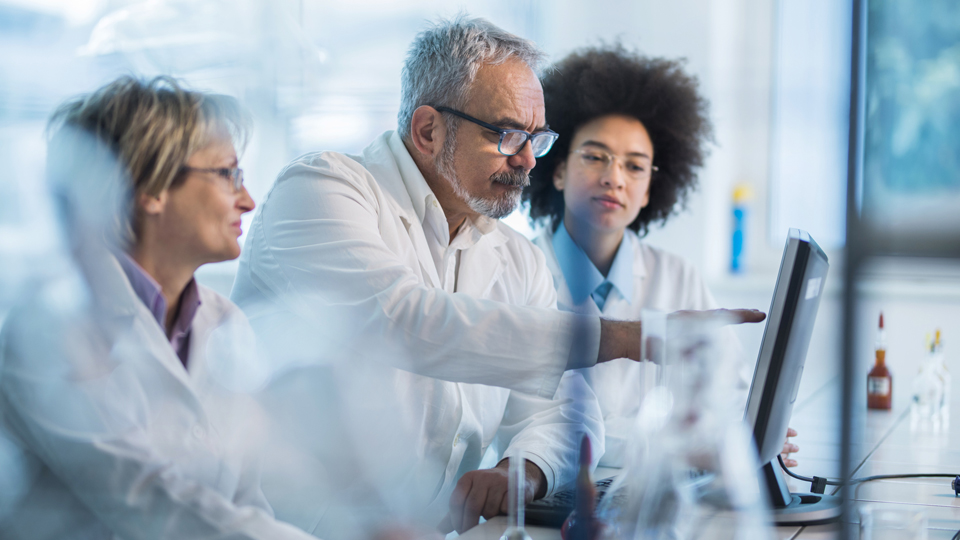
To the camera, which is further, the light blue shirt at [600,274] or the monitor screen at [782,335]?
the light blue shirt at [600,274]

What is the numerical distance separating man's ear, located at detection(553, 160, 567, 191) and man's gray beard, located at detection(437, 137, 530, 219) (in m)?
0.59

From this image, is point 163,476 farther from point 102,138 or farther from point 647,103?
point 647,103

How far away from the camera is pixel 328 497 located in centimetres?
126

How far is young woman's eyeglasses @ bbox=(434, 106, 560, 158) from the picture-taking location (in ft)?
4.42

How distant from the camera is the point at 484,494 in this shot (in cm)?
113

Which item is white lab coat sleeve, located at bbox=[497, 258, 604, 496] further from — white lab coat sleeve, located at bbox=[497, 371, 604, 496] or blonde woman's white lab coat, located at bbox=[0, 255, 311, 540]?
blonde woman's white lab coat, located at bbox=[0, 255, 311, 540]

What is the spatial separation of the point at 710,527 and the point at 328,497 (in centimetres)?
67

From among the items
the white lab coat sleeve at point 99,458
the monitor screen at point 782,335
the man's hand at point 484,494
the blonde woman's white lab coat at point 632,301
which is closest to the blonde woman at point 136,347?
the white lab coat sleeve at point 99,458

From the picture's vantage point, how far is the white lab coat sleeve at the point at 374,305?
1073 millimetres

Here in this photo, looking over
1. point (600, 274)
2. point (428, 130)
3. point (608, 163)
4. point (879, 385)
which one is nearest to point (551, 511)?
point (428, 130)

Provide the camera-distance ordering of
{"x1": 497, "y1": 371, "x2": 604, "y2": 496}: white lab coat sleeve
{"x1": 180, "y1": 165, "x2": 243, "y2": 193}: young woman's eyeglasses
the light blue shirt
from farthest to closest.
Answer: the light blue shirt → {"x1": 497, "y1": 371, "x2": 604, "y2": 496}: white lab coat sleeve → {"x1": 180, "y1": 165, "x2": 243, "y2": 193}: young woman's eyeglasses

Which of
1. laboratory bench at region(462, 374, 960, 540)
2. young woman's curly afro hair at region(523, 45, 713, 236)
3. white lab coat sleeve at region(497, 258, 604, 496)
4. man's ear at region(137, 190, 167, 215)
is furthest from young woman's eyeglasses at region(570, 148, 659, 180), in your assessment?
man's ear at region(137, 190, 167, 215)

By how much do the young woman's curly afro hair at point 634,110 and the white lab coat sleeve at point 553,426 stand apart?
0.49 metres

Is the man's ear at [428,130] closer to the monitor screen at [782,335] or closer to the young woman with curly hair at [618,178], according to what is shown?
the young woman with curly hair at [618,178]
